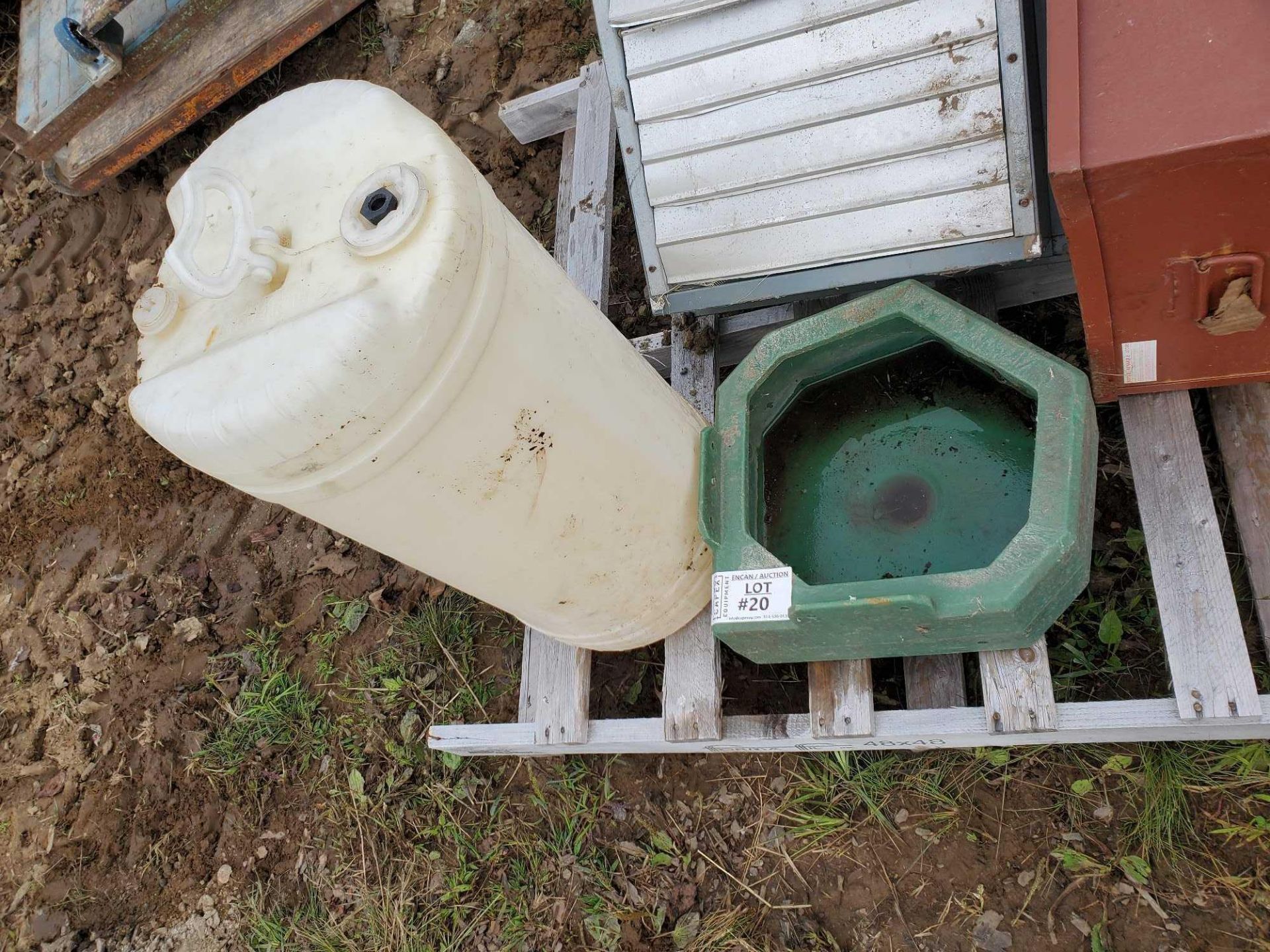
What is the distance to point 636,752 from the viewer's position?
218cm

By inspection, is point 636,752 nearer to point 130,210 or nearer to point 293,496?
point 293,496

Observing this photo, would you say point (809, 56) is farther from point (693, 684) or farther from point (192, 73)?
point (192, 73)

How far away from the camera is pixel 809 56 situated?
1763 mm

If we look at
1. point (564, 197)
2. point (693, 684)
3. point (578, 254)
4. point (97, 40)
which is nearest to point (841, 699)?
point (693, 684)

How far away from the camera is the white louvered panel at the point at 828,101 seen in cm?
167

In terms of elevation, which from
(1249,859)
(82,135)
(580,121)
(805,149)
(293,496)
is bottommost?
(1249,859)

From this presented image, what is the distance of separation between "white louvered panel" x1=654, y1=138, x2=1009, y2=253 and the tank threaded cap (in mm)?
1017

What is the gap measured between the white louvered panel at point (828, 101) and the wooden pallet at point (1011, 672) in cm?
49

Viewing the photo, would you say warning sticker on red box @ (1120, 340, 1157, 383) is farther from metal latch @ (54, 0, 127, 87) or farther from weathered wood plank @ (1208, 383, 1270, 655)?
metal latch @ (54, 0, 127, 87)

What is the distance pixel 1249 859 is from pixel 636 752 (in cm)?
128

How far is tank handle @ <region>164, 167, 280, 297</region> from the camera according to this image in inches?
50.3

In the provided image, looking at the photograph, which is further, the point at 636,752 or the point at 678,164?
the point at 636,752

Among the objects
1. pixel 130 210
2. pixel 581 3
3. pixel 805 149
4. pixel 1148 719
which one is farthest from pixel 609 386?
pixel 130 210

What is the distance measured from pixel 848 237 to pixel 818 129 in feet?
0.74
